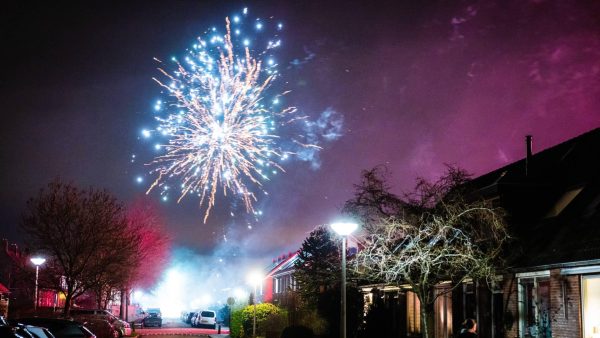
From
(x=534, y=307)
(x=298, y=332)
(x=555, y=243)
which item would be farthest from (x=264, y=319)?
(x=555, y=243)

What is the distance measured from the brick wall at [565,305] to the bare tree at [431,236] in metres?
1.86

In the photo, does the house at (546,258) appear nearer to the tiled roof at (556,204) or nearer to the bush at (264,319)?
the tiled roof at (556,204)

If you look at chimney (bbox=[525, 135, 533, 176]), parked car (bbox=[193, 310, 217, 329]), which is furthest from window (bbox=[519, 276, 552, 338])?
parked car (bbox=[193, 310, 217, 329])

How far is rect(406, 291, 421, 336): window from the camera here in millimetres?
25750

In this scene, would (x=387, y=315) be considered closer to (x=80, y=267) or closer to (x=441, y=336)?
(x=441, y=336)

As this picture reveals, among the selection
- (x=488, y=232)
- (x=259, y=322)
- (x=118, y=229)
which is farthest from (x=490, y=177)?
(x=118, y=229)

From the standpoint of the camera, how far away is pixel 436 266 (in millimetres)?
18797

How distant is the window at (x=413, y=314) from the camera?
84.5ft

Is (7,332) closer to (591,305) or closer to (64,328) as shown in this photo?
(64,328)

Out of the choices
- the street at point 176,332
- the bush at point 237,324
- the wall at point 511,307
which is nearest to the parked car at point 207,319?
the street at point 176,332

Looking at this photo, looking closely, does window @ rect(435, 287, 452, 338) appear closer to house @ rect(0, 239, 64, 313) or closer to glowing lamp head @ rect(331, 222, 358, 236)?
glowing lamp head @ rect(331, 222, 358, 236)

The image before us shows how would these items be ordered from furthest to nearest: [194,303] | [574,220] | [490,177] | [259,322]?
[194,303]
[259,322]
[490,177]
[574,220]

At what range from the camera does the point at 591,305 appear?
600 inches

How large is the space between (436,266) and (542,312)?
3192 mm
